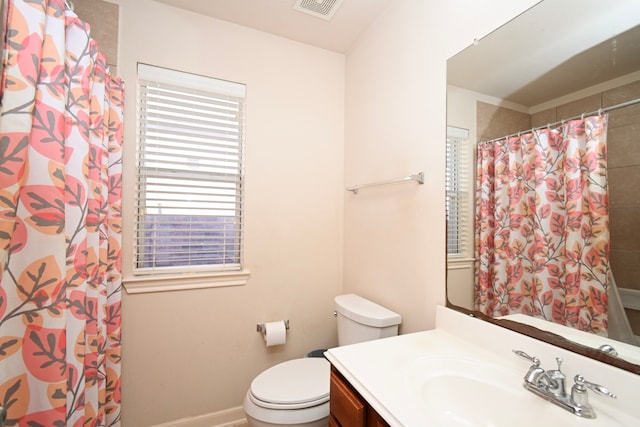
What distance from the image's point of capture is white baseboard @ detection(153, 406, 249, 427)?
1.56 m

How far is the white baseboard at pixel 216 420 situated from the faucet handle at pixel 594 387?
Result: 1.72 m

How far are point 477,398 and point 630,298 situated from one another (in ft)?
1.55

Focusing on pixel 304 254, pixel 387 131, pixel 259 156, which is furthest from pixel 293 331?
pixel 387 131

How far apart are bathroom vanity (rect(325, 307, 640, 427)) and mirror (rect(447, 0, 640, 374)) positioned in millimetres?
55

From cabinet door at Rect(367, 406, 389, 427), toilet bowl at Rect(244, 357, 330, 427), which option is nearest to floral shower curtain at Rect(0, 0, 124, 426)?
toilet bowl at Rect(244, 357, 330, 427)

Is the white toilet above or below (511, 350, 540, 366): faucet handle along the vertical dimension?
below

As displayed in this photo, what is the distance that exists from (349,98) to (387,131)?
22.7 inches

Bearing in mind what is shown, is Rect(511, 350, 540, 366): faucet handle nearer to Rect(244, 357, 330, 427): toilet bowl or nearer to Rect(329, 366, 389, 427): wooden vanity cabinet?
Rect(329, 366, 389, 427): wooden vanity cabinet

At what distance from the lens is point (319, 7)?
60.9 inches

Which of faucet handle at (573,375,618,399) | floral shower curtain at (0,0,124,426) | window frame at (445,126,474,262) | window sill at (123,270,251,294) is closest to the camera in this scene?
faucet handle at (573,375,618,399)

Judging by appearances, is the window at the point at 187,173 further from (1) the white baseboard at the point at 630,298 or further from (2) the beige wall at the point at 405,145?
(1) the white baseboard at the point at 630,298

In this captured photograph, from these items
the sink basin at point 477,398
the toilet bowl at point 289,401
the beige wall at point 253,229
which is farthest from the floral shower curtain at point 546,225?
the beige wall at point 253,229

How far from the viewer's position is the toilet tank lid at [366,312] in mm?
1329

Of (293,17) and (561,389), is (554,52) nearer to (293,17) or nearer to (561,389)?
(561,389)
